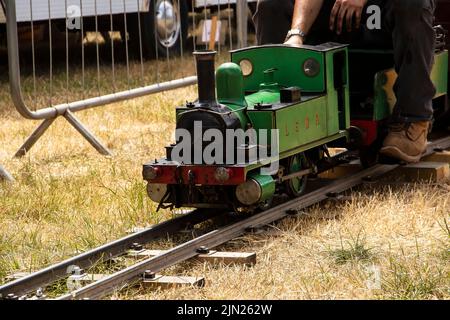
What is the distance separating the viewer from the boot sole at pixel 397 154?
6871mm

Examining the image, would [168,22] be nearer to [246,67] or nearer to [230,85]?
[246,67]

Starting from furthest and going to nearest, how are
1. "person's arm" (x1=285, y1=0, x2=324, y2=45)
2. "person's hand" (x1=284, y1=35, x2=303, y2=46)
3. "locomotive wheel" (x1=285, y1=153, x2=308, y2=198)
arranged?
"person's arm" (x1=285, y1=0, x2=324, y2=45) < "person's hand" (x1=284, y1=35, x2=303, y2=46) < "locomotive wheel" (x1=285, y1=153, x2=308, y2=198)

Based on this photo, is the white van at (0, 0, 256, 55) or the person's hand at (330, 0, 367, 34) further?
the white van at (0, 0, 256, 55)

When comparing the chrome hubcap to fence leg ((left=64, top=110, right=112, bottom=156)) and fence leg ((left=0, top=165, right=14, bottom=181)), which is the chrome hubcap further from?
fence leg ((left=0, top=165, right=14, bottom=181))

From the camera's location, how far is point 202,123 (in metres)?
5.76

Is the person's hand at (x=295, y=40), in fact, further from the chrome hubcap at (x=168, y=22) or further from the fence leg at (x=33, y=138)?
the chrome hubcap at (x=168, y=22)

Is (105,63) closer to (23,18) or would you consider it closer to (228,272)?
(23,18)

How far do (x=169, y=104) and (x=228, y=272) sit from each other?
201 inches

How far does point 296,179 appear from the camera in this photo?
6379mm

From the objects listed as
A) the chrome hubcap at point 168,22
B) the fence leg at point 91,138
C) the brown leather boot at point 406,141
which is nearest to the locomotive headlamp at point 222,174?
the brown leather boot at point 406,141

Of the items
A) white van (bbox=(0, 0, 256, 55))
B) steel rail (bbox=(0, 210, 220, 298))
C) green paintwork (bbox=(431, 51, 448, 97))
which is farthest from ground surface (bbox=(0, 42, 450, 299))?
white van (bbox=(0, 0, 256, 55))

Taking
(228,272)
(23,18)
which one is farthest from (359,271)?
(23,18)

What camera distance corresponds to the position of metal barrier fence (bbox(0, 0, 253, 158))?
8.41m

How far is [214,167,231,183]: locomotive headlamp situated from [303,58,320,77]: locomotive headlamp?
0.99 meters
